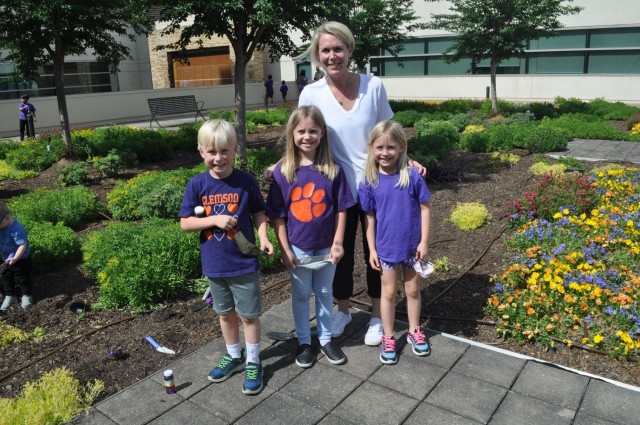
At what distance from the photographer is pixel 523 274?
4.37 m

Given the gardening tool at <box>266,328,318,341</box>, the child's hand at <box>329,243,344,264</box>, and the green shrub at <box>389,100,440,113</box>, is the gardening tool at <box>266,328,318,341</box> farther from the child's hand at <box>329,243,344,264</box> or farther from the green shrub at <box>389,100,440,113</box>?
the green shrub at <box>389,100,440,113</box>

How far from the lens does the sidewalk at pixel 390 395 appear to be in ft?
9.37

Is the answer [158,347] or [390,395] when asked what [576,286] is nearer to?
[390,395]

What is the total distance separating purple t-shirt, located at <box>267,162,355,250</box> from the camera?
319 cm

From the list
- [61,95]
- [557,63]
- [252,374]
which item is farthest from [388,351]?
[557,63]

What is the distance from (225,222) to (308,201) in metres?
0.54

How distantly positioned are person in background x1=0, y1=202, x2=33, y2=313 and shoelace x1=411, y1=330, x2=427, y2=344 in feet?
11.1

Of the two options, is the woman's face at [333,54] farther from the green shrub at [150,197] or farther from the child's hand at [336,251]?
the green shrub at [150,197]

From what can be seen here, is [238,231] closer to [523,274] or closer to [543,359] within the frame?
[543,359]

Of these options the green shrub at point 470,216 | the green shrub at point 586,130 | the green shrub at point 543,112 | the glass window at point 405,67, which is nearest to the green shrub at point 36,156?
the green shrub at point 470,216

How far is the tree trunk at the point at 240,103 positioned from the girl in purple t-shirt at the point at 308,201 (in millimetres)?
6050

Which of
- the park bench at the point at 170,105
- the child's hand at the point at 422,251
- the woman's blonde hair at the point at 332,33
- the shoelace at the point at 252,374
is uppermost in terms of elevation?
the woman's blonde hair at the point at 332,33

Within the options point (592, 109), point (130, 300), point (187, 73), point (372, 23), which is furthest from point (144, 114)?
point (130, 300)

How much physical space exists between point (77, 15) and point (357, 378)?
10.4m
